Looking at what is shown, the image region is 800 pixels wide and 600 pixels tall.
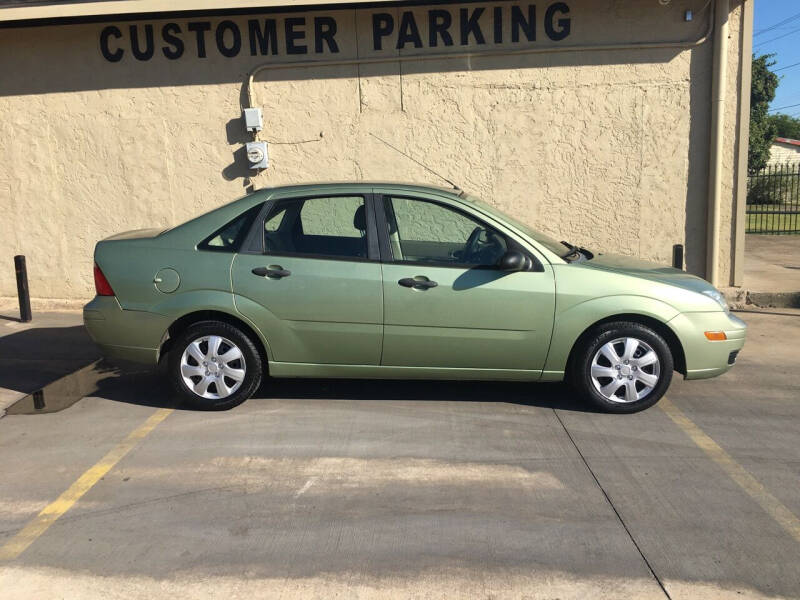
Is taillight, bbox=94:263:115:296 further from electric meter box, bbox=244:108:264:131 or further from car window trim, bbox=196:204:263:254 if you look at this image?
electric meter box, bbox=244:108:264:131

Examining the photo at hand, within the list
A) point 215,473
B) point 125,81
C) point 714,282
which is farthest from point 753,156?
point 215,473

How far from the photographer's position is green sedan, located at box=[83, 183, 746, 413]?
543 centimetres

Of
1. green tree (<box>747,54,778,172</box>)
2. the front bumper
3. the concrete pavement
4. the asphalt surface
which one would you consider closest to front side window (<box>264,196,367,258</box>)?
the asphalt surface

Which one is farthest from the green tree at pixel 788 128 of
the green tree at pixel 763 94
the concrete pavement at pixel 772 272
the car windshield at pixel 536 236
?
the car windshield at pixel 536 236

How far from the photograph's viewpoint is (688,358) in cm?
549

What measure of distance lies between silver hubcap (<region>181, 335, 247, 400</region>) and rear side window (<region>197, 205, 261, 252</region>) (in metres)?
0.67

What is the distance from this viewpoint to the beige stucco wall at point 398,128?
916 centimetres

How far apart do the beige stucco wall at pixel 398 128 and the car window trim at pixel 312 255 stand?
389 centimetres

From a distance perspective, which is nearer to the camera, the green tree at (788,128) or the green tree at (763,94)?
the green tree at (763,94)

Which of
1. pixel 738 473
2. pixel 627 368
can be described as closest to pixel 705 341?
pixel 627 368

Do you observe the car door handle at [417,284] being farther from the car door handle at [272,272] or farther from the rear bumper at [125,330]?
the rear bumper at [125,330]

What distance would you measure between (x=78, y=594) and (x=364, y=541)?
1309 mm

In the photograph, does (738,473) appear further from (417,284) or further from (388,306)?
(388,306)

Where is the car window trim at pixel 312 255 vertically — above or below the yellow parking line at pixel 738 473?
above
